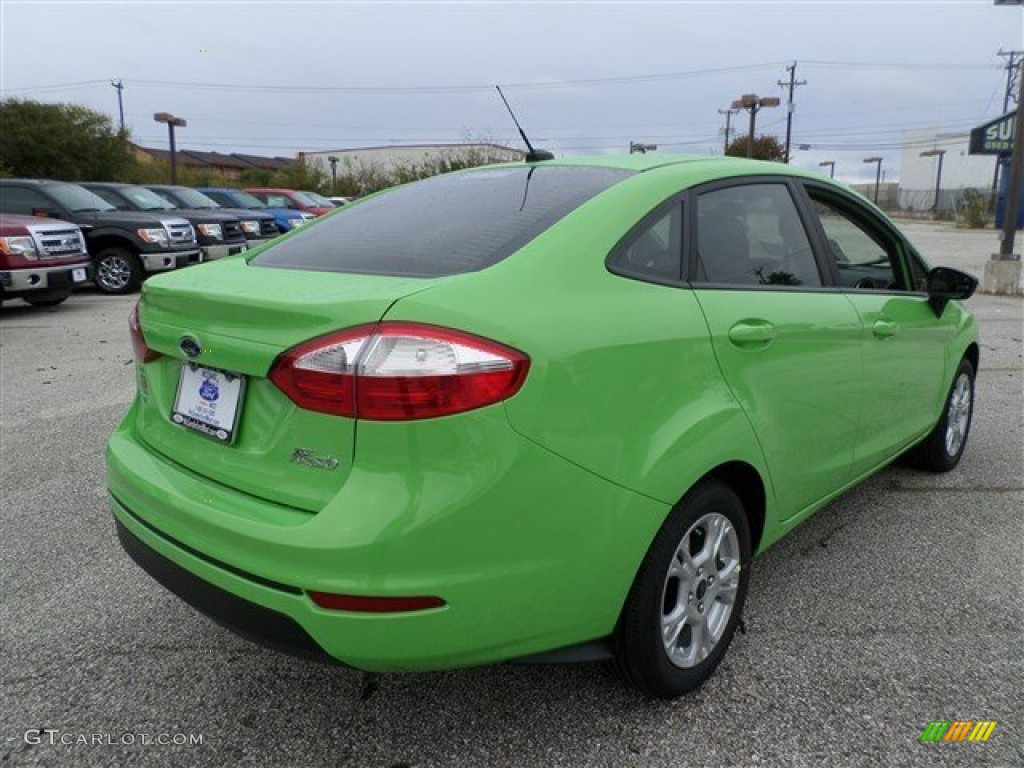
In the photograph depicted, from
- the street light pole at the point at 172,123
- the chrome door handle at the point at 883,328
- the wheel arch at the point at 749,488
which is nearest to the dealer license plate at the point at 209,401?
the wheel arch at the point at 749,488

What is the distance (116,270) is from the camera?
1249cm

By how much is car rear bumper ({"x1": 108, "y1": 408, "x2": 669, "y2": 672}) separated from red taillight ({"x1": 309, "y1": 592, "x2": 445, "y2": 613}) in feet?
0.05

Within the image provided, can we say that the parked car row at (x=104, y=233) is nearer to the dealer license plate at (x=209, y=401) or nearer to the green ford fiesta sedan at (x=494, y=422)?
the green ford fiesta sedan at (x=494, y=422)

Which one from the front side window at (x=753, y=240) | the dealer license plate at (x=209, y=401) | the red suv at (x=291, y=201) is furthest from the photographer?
the red suv at (x=291, y=201)

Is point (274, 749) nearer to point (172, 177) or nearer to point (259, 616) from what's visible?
point (259, 616)

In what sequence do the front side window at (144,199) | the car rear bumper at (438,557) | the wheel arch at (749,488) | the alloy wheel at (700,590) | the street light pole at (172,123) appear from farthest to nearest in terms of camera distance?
the street light pole at (172,123) → the front side window at (144,199) → the wheel arch at (749,488) → the alloy wheel at (700,590) → the car rear bumper at (438,557)

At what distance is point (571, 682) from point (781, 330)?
51.1 inches

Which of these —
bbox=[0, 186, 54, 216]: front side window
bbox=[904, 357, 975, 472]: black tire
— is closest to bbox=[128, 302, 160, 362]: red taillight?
bbox=[904, 357, 975, 472]: black tire

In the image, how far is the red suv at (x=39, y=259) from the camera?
375 inches

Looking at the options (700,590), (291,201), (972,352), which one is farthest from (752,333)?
(291,201)

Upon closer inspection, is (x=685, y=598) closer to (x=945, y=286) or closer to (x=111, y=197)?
(x=945, y=286)

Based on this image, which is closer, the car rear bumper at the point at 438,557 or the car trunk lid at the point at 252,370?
the car rear bumper at the point at 438,557

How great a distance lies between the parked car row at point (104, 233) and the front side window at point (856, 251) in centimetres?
954

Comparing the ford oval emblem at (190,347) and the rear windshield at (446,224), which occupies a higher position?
the rear windshield at (446,224)
